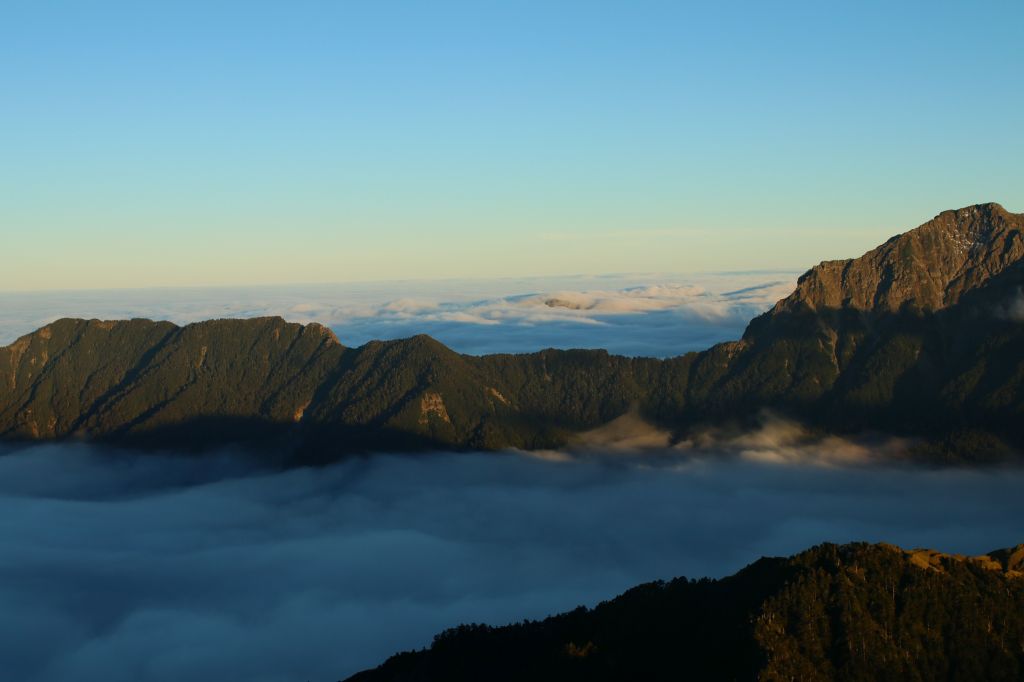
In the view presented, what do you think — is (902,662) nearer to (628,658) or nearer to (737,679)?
(737,679)

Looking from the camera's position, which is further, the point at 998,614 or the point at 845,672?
the point at 998,614

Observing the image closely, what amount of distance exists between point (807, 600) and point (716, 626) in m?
17.3

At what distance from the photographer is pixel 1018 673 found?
192 meters

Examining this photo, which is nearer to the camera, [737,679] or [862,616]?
[737,679]

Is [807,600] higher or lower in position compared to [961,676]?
higher

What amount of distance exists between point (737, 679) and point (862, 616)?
2958 cm

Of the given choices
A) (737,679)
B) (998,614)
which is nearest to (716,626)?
(737,679)

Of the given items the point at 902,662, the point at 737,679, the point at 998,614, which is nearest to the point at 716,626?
the point at 737,679

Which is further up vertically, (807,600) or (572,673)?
(807,600)

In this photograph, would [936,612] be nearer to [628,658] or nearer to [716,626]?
[716,626]

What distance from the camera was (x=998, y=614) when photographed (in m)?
199

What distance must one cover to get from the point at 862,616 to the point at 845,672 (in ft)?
42.0

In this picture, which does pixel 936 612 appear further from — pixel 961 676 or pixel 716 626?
pixel 716 626

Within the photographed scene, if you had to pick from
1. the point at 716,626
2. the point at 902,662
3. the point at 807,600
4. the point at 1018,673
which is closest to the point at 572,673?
the point at 716,626
